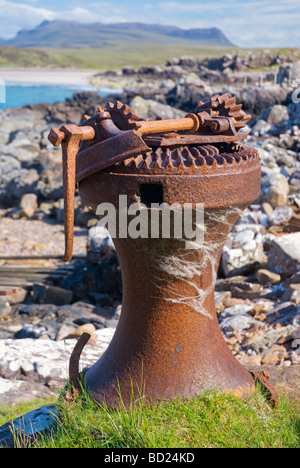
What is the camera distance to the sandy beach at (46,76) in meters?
51.5

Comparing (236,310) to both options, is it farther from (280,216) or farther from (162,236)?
(162,236)

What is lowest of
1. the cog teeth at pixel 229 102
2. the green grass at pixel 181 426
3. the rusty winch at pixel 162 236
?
the green grass at pixel 181 426

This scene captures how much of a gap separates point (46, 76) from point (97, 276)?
55.7 metres

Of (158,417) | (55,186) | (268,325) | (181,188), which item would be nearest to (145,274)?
(181,188)

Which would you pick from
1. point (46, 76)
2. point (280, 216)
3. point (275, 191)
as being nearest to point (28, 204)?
point (275, 191)

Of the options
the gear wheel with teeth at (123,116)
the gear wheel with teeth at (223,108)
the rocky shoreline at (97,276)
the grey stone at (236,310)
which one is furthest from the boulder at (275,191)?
the gear wheel with teeth at (123,116)

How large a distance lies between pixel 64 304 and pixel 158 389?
14.3 ft

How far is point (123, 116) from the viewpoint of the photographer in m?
2.07

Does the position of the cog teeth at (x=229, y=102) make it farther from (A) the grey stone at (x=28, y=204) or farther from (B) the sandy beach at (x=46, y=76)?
(B) the sandy beach at (x=46, y=76)

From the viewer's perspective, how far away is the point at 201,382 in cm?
227

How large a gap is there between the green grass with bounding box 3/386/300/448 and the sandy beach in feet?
161

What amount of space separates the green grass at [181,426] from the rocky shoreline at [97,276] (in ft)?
3.14

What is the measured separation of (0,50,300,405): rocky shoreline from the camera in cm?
414

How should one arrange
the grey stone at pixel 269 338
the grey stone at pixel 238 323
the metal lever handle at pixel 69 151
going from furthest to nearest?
the grey stone at pixel 238 323 < the grey stone at pixel 269 338 < the metal lever handle at pixel 69 151
